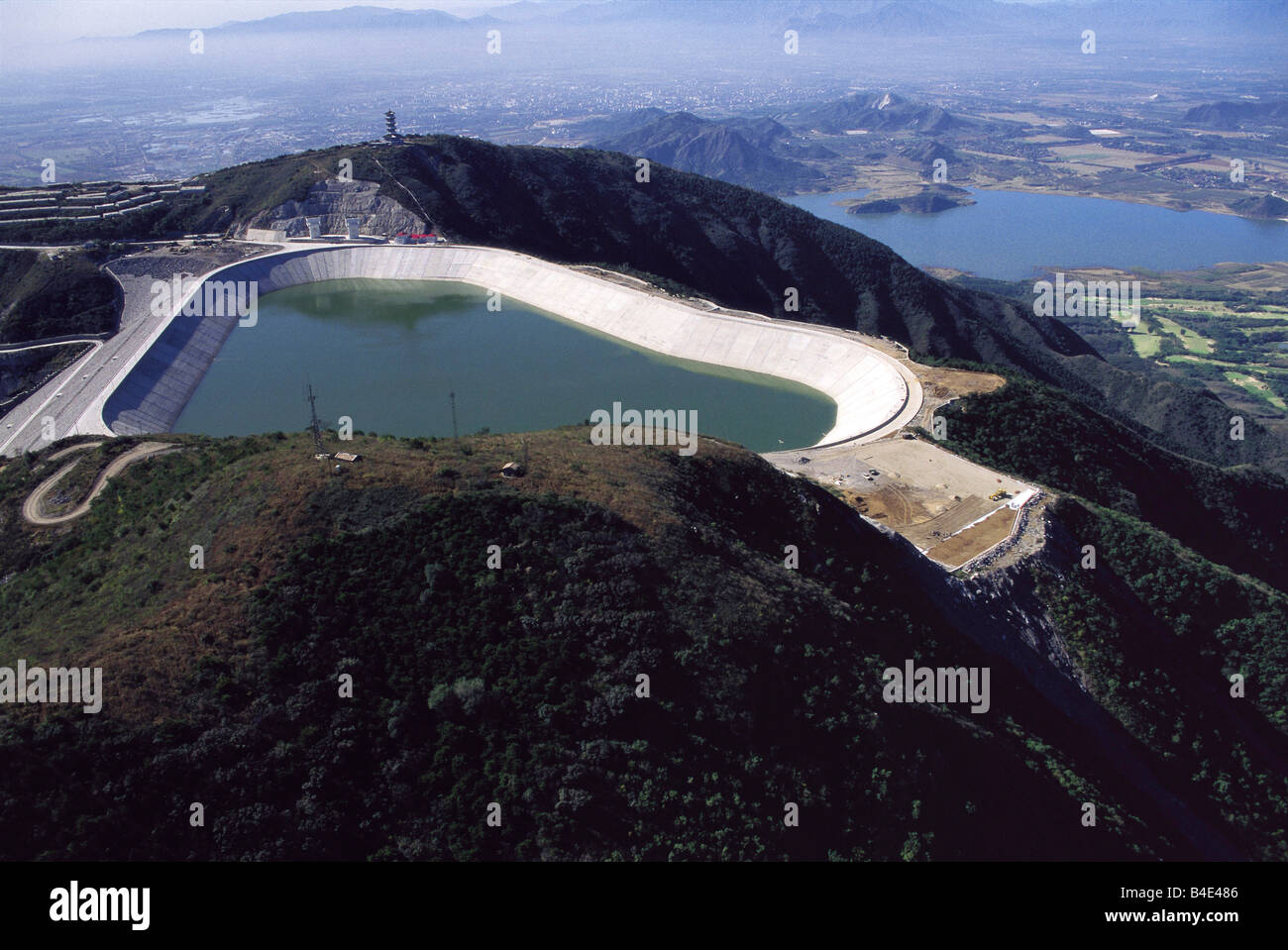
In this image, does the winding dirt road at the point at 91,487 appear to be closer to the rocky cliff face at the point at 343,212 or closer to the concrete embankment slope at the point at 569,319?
the concrete embankment slope at the point at 569,319

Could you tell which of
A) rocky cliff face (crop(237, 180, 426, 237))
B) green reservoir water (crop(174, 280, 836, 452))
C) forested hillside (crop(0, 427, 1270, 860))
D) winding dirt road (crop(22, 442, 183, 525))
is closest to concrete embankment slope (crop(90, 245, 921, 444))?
green reservoir water (crop(174, 280, 836, 452))

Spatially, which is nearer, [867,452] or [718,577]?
[718,577]

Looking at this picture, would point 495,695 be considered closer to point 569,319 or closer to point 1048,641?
point 1048,641

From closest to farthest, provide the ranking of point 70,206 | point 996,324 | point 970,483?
point 970,483 → point 70,206 → point 996,324

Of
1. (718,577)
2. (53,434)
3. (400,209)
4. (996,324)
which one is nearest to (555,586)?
(718,577)

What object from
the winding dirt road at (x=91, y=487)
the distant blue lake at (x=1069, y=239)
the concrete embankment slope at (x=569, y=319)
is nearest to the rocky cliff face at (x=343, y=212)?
the concrete embankment slope at (x=569, y=319)

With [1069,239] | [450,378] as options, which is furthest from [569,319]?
[1069,239]

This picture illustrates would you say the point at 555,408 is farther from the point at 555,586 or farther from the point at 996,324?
the point at 996,324
